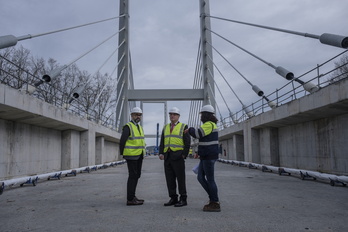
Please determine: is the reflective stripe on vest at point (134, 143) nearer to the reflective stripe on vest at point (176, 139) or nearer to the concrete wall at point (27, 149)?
the reflective stripe on vest at point (176, 139)

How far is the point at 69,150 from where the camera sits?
1608 cm

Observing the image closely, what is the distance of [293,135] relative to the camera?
49.2ft

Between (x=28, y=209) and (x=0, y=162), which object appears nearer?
(x=28, y=209)

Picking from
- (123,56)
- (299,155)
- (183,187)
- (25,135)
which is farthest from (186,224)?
(123,56)

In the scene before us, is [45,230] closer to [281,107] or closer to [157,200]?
[157,200]

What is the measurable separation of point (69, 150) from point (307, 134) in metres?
11.5

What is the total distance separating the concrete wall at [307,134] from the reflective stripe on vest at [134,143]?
6.05 m

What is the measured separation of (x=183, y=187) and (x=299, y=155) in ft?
34.2

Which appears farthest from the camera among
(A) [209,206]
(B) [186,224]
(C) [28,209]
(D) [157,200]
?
(D) [157,200]

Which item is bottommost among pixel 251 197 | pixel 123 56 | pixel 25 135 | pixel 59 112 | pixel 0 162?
pixel 251 197

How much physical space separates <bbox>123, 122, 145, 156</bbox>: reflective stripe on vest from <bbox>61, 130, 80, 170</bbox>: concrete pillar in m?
11.0

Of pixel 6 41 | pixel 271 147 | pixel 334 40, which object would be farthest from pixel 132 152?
pixel 271 147

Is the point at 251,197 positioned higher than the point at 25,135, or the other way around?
the point at 25,135

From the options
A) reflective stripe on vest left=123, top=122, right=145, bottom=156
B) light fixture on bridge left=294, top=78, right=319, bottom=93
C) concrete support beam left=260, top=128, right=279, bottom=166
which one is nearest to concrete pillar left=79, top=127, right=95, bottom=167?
concrete support beam left=260, top=128, right=279, bottom=166
